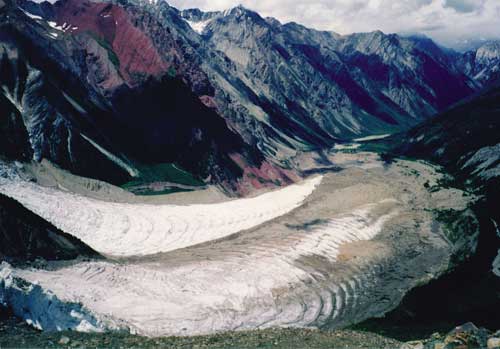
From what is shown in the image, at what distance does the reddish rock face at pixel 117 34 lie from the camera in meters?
78.4

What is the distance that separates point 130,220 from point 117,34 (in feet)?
125

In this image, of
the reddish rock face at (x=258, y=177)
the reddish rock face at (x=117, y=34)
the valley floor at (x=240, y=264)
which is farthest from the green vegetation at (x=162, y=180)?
the reddish rock face at (x=117, y=34)

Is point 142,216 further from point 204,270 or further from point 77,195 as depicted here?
point 204,270

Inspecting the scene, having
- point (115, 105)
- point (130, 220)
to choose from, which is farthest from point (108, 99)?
point (130, 220)

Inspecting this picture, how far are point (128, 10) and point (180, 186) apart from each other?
33.8 m

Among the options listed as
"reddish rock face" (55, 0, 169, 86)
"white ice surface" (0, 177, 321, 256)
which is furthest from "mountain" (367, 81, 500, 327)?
"reddish rock face" (55, 0, 169, 86)

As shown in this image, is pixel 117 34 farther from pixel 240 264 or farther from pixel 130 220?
pixel 240 264

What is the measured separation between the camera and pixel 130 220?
5516 centimetres

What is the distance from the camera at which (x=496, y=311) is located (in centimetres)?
3912

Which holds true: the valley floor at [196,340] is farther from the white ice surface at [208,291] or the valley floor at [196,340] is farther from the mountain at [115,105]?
the mountain at [115,105]

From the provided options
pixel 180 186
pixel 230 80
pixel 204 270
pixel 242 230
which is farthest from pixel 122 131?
pixel 230 80

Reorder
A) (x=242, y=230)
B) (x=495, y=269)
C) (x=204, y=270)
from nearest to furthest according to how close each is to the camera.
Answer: (x=204, y=270), (x=495, y=269), (x=242, y=230)

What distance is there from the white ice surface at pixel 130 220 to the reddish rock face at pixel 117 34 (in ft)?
84.6

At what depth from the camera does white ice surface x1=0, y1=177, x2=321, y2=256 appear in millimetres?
49406
